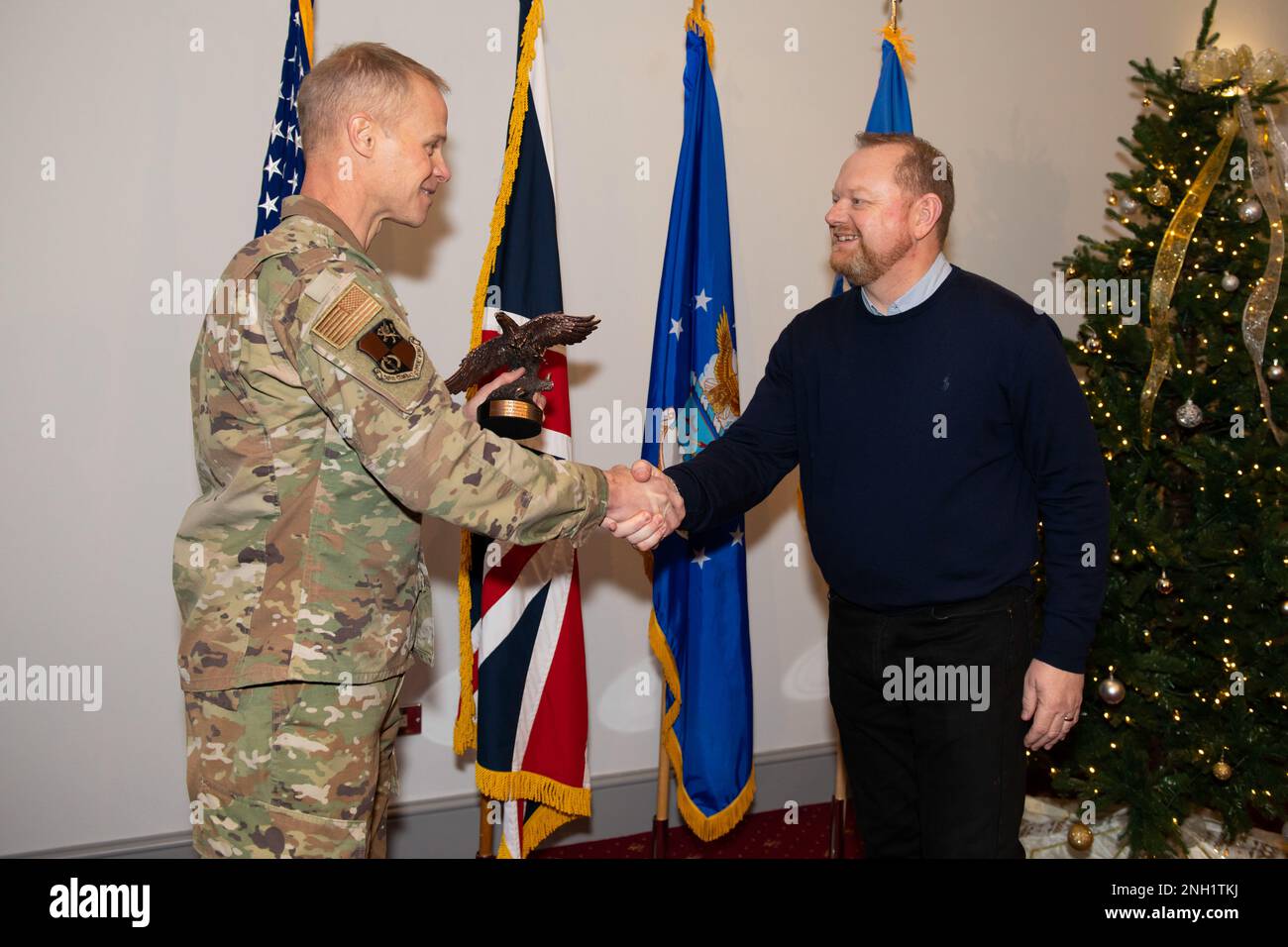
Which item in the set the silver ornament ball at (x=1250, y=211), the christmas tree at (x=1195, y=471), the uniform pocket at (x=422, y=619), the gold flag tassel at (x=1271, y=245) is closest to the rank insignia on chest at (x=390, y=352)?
the uniform pocket at (x=422, y=619)

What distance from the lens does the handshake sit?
231 centimetres

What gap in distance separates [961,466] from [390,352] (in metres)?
1.19

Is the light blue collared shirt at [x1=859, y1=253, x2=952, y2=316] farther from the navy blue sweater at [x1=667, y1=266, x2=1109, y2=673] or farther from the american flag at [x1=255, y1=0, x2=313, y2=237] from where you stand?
the american flag at [x1=255, y1=0, x2=313, y2=237]

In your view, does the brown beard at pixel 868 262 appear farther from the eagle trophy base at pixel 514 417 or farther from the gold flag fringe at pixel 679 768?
the gold flag fringe at pixel 679 768

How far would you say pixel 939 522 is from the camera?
217cm

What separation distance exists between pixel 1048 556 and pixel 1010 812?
21.0 inches

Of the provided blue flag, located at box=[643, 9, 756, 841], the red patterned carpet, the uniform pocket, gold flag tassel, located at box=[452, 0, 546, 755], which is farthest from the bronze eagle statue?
the red patterned carpet

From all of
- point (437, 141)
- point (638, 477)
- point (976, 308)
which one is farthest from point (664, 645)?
point (437, 141)

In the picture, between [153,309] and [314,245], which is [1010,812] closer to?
[314,245]

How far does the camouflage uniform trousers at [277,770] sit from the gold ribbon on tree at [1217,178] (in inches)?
102

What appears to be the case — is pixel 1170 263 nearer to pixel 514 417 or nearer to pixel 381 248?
pixel 514 417

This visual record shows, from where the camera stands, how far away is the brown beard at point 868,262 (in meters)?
2.31

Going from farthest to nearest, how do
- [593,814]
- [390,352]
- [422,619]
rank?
[593,814]
[422,619]
[390,352]

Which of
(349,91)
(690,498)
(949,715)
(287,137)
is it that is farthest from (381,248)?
(949,715)
